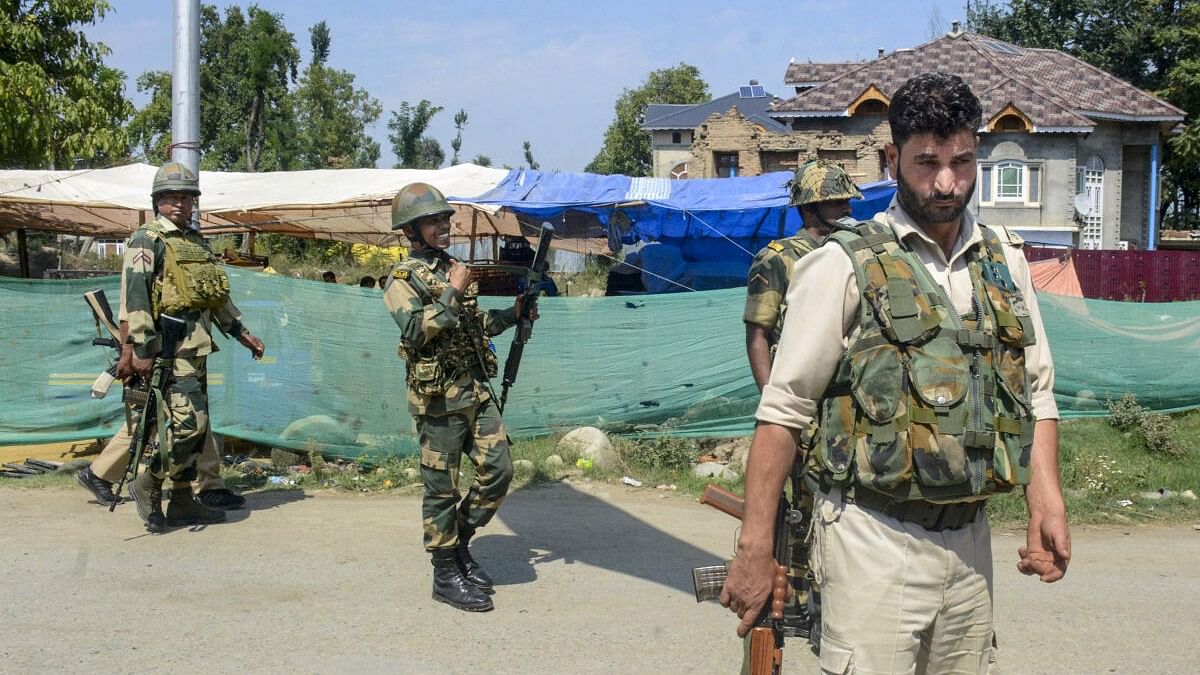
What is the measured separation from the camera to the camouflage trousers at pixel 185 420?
6.19 metres

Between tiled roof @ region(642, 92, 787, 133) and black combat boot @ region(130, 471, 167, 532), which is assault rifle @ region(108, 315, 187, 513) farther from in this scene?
tiled roof @ region(642, 92, 787, 133)

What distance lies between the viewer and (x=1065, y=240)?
3194 cm

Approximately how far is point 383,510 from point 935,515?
4.96 metres

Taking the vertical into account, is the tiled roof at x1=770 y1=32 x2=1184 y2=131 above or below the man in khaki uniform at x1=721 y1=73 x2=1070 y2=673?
above

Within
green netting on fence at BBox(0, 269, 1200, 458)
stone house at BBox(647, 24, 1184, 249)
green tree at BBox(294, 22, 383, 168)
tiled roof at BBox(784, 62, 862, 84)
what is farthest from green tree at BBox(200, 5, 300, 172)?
green netting on fence at BBox(0, 269, 1200, 458)

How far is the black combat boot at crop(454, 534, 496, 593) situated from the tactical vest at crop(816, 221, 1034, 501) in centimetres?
289

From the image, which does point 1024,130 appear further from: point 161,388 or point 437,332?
point 437,332

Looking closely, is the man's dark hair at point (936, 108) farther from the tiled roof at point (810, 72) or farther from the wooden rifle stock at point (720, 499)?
the tiled roof at point (810, 72)

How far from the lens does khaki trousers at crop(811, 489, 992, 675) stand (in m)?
2.48

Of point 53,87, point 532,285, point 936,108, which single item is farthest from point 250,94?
point 936,108

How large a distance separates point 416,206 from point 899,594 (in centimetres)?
320

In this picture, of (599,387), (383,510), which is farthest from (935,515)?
(599,387)

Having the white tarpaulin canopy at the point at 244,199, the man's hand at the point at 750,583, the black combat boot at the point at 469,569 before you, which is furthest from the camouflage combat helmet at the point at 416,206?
the white tarpaulin canopy at the point at 244,199

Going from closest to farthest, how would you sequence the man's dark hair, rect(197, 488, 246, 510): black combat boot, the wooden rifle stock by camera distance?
the man's dark hair → the wooden rifle stock → rect(197, 488, 246, 510): black combat boot
